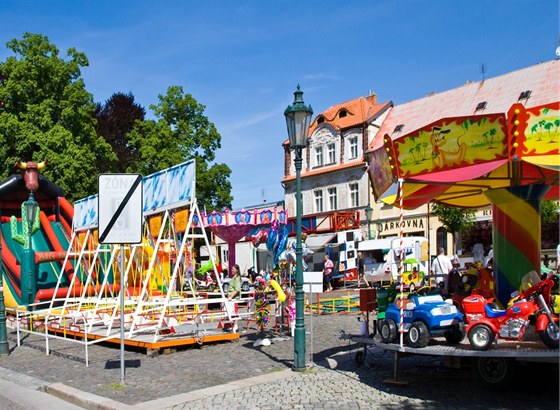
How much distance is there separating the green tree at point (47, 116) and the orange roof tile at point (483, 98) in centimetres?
1595

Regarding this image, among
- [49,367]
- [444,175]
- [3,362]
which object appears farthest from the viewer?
[3,362]

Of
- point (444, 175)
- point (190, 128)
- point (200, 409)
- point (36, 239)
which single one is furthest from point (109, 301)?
point (190, 128)

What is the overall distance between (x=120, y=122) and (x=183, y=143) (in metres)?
4.86

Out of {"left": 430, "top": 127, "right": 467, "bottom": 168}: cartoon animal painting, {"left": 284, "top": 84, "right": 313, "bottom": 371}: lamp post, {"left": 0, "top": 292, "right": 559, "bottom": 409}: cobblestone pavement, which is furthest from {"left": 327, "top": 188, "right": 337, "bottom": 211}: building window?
{"left": 430, "top": 127, "right": 467, "bottom": 168}: cartoon animal painting

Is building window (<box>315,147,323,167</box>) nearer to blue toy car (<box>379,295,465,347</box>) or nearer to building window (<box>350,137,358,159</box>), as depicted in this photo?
building window (<box>350,137,358,159</box>)

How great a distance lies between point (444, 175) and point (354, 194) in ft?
107

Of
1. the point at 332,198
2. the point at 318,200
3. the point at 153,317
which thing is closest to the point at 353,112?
the point at 332,198

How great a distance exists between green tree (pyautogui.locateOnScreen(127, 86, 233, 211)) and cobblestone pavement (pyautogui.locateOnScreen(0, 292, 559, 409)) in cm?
2034

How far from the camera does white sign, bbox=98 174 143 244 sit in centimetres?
855

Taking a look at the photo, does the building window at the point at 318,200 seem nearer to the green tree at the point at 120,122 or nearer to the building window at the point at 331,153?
the building window at the point at 331,153

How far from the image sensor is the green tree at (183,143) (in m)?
32.0

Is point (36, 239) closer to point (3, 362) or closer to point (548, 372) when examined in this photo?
point (3, 362)

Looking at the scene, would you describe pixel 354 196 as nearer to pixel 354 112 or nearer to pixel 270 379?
pixel 354 112

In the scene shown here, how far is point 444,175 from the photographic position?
322 inches
